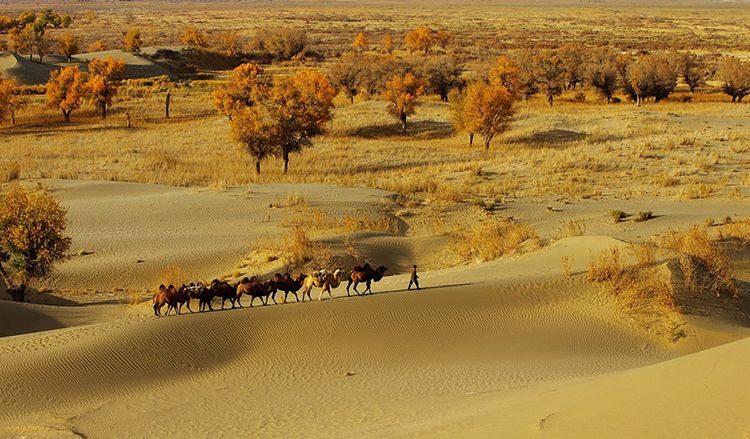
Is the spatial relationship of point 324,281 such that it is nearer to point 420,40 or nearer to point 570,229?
point 570,229

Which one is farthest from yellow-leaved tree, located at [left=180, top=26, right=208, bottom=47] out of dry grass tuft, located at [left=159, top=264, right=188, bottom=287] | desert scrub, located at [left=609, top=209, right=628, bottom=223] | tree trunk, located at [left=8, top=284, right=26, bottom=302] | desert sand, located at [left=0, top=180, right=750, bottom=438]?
tree trunk, located at [left=8, top=284, right=26, bottom=302]

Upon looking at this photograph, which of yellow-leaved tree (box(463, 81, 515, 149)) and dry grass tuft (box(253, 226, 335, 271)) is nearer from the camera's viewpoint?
dry grass tuft (box(253, 226, 335, 271))

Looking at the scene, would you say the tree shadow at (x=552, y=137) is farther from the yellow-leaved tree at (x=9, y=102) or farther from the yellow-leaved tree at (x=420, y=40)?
the yellow-leaved tree at (x=420, y=40)

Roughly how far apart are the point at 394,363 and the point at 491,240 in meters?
8.78

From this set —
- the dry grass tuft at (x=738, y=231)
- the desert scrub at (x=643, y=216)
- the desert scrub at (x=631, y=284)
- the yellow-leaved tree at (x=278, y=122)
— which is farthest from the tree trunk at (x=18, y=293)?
the yellow-leaved tree at (x=278, y=122)

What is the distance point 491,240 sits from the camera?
1903cm

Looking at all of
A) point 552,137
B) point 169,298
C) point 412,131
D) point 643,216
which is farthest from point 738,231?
Answer: point 412,131

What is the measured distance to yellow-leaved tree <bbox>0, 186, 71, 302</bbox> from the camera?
16.2 meters

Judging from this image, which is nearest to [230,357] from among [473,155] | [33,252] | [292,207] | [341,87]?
[33,252]

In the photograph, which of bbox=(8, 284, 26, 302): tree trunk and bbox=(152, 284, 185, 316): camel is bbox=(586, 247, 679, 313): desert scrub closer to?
bbox=(152, 284, 185, 316): camel

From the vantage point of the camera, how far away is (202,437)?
8.27 m

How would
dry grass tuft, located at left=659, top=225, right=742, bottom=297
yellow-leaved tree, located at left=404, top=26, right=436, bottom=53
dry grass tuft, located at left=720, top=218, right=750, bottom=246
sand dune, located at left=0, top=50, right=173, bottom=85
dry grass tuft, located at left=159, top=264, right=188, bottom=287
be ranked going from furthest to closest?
1. yellow-leaved tree, located at left=404, top=26, right=436, bottom=53
2. sand dune, located at left=0, top=50, right=173, bottom=85
3. dry grass tuft, located at left=720, top=218, right=750, bottom=246
4. dry grass tuft, located at left=159, top=264, right=188, bottom=287
5. dry grass tuft, located at left=659, top=225, right=742, bottom=297

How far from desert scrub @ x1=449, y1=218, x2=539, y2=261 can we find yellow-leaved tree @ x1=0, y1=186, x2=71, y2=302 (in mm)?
10323

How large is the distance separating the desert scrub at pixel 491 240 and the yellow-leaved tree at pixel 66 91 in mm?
44972
